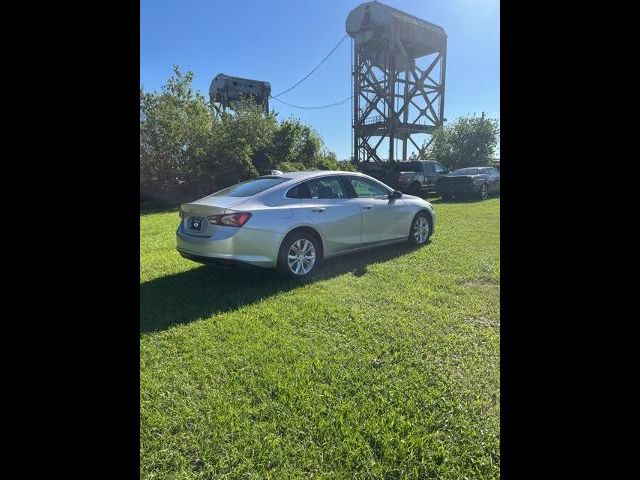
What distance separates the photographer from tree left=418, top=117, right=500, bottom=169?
27.0 meters

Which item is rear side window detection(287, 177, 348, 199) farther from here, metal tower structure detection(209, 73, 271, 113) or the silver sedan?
metal tower structure detection(209, 73, 271, 113)

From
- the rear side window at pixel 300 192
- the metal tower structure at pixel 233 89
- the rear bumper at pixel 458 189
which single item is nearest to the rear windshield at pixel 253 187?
the rear side window at pixel 300 192

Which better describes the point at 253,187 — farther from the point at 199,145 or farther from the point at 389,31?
A: the point at 389,31

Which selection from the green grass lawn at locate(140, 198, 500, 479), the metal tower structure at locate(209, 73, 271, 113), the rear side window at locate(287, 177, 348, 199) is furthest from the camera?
the metal tower structure at locate(209, 73, 271, 113)

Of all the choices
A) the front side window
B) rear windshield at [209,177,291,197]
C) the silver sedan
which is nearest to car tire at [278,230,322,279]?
the silver sedan

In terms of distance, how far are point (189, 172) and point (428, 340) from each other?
1533cm

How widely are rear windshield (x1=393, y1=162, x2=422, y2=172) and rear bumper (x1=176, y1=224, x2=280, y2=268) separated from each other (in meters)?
14.4

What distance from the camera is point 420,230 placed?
7.20 meters

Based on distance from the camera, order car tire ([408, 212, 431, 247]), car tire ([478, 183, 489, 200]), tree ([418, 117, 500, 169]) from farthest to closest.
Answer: tree ([418, 117, 500, 169]), car tire ([478, 183, 489, 200]), car tire ([408, 212, 431, 247])

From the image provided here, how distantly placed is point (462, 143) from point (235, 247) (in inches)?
1054
